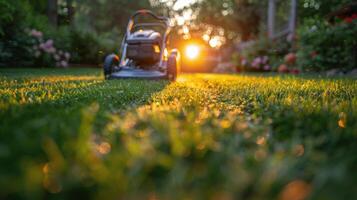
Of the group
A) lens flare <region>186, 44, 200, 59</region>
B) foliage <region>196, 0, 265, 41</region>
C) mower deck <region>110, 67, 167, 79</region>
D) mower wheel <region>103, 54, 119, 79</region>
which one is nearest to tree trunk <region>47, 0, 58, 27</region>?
lens flare <region>186, 44, 200, 59</region>

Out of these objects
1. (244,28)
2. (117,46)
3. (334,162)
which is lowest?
(334,162)

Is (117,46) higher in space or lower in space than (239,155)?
higher

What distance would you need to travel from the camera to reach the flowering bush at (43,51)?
39.0ft

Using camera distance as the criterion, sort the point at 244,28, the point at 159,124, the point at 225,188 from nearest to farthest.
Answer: the point at 225,188
the point at 159,124
the point at 244,28

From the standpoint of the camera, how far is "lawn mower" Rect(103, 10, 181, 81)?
6.70m

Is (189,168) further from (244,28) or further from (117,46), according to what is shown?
(244,28)

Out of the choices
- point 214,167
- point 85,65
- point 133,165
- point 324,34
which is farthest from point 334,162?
point 85,65

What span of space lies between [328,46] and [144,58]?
5.55 m

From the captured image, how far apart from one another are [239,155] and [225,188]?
0.35 meters

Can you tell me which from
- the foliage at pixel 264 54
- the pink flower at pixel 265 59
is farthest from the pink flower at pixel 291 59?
the pink flower at pixel 265 59

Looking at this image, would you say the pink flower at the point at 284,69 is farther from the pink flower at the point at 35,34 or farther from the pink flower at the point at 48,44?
the pink flower at the point at 35,34

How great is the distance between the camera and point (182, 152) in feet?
3.73

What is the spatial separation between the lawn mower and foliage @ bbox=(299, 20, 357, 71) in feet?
15.9

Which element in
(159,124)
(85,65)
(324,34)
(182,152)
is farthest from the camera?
(85,65)
